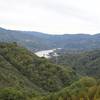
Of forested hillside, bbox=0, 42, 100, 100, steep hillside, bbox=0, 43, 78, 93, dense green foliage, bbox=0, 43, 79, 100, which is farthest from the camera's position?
steep hillside, bbox=0, 43, 78, 93

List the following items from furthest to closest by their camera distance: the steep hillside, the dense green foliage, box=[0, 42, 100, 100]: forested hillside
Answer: the steep hillside → the dense green foliage → box=[0, 42, 100, 100]: forested hillside

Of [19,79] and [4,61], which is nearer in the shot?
[19,79]

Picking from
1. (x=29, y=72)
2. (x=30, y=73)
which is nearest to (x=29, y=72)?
(x=29, y=72)

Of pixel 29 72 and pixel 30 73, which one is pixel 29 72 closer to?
pixel 29 72

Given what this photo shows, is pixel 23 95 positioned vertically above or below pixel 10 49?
below

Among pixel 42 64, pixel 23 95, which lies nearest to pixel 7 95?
pixel 23 95

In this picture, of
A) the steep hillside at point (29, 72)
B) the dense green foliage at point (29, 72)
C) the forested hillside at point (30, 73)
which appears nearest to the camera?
the forested hillside at point (30, 73)

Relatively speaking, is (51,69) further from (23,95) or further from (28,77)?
(23,95)

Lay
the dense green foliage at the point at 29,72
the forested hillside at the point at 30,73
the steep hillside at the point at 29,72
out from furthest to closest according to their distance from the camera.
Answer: the steep hillside at the point at 29,72 → the dense green foliage at the point at 29,72 → the forested hillside at the point at 30,73

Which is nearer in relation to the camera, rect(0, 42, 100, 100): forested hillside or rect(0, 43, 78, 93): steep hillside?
rect(0, 42, 100, 100): forested hillside

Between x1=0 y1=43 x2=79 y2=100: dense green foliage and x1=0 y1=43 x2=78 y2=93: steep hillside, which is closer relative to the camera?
x1=0 y1=43 x2=79 y2=100: dense green foliage

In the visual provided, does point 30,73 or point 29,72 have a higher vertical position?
point 29,72
